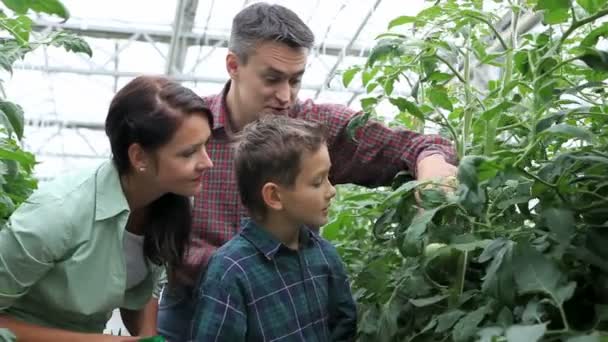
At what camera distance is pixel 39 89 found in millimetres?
11453

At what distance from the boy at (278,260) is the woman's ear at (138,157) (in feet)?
0.72

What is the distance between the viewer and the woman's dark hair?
5.96 ft

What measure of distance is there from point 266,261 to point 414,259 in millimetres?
390

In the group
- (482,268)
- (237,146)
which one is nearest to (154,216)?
(237,146)

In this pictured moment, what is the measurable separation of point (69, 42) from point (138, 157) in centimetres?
28

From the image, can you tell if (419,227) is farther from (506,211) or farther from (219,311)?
(219,311)

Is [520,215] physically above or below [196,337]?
above

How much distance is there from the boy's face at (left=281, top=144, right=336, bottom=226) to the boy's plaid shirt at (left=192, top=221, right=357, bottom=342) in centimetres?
9

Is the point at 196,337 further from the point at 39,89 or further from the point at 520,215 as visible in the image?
the point at 39,89

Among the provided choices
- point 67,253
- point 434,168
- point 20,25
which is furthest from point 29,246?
point 434,168

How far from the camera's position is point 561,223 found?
1196 mm

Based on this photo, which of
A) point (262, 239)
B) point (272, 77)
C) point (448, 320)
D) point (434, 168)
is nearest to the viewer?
point (448, 320)

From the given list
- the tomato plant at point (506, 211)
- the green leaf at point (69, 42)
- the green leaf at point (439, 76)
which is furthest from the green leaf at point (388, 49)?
the green leaf at point (69, 42)

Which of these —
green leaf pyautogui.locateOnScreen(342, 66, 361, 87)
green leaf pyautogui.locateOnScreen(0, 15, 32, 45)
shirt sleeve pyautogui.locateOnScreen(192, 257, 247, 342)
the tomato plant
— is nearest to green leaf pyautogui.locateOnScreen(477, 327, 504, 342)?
the tomato plant
